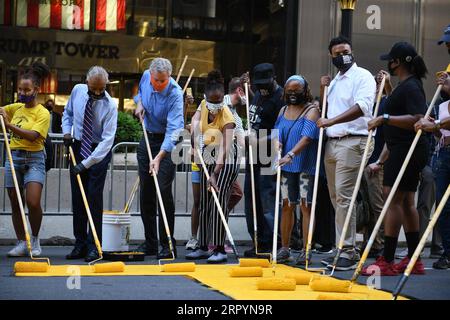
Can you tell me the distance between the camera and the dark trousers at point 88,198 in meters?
9.23

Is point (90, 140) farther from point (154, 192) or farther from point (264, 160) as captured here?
point (264, 160)

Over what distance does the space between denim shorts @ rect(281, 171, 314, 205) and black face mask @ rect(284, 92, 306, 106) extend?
680 millimetres

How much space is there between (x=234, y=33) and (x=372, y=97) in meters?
10.2

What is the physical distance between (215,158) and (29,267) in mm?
2288

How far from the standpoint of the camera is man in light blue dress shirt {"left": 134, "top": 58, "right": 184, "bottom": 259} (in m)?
9.16

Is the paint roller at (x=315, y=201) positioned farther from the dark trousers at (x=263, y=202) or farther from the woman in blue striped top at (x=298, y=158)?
the dark trousers at (x=263, y=202)

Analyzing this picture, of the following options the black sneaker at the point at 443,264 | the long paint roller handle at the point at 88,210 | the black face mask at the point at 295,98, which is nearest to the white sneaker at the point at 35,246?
the long paint roller handle at the point at 88,210

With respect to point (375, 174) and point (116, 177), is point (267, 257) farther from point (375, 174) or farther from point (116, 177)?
point (116, 177)

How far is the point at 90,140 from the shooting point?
9258 millimetres

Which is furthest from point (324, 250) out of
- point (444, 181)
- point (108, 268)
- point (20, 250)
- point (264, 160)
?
point (108, 268)

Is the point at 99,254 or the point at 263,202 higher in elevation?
the point at 263,202

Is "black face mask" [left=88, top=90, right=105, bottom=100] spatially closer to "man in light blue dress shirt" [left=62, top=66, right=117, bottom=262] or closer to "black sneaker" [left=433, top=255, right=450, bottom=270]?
"man in light blue dress shirt" [left=62, top=66, right=117, bottom=262]

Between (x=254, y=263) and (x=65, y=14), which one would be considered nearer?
(x=254, y=263)
